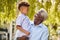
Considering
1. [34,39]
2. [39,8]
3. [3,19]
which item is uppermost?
[39,8]

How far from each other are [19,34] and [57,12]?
0.42m

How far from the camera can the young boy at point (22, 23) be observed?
70.8 inches

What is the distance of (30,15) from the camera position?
5.98 ft

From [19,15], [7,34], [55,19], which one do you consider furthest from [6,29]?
[55,19]

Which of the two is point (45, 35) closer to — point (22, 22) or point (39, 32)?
point (39, 32)

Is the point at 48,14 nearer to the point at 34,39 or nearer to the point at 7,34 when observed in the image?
the point at 34,39

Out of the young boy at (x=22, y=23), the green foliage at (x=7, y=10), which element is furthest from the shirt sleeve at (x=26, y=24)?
the green foliage at (x=7, y=10)

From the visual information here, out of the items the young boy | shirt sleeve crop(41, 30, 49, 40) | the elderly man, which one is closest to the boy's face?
the young boy

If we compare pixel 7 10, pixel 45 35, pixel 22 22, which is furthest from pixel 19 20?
pixel 45 35

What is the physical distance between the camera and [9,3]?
1865 millimetres

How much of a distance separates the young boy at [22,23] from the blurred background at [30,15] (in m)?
0.04

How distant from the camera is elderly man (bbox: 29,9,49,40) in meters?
1.79

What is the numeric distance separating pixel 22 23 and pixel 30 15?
0.11 metres

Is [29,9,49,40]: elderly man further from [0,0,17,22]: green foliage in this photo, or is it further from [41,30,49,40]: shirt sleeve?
[0,0,17,22]: green foliage
